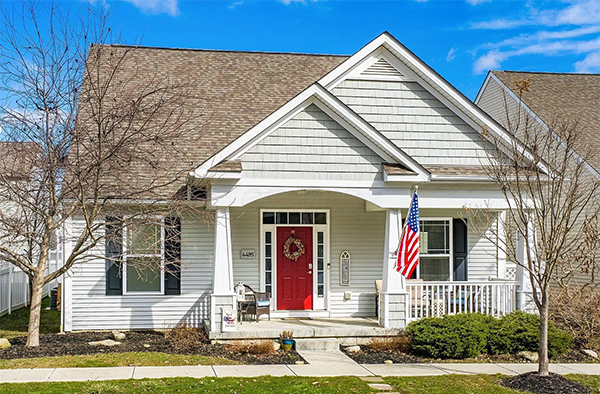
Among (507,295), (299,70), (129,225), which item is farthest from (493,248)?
(129,225)

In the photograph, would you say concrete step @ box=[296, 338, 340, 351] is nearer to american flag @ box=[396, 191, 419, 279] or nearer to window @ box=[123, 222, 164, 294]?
american flag @ box=[396, 191, 419, 279]

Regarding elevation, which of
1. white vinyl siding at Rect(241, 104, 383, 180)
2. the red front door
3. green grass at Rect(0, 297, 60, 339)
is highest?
white vinyl siding at Rect(241, 104, 383, 180)

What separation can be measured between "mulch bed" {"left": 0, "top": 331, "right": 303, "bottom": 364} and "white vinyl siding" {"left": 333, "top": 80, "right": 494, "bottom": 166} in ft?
18.1

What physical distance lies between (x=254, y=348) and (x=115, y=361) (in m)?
2.48

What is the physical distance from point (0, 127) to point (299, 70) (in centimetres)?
919

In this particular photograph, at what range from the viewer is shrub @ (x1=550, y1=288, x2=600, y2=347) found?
12.9m

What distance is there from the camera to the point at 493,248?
50.8 ft

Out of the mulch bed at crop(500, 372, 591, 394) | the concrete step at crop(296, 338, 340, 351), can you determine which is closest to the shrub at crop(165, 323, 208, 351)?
the concrete step at crop(296, 338, 340, 351)

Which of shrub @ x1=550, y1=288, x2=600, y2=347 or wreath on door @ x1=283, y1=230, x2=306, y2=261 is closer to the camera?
shrub @ x1=550, y1=288, x2=600, y2=347

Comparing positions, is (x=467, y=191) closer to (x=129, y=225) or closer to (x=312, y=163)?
(x=312, y=163)

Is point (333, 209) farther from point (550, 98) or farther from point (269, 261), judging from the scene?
point (550, 98)

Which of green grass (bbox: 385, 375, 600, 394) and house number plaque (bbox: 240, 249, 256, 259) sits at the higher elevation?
house number plaque (bbox: 240, 249, 256, 259)

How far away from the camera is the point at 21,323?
15828 mm

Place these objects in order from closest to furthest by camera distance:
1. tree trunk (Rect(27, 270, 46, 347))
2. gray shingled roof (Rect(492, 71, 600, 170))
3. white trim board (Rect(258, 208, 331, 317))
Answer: tree trunk (Rect(27, 270, 46, 347))
white trim board (Rect(258, 208, 331, 317))
gray shingled roof (Rect(492, 71, 600, 170))
